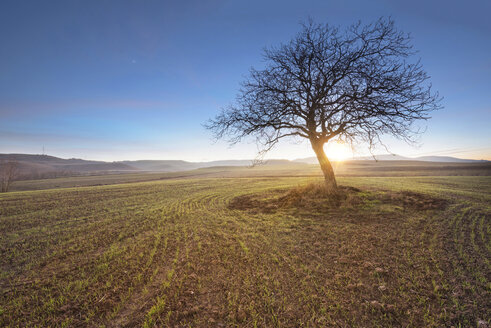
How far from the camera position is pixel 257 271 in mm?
3924

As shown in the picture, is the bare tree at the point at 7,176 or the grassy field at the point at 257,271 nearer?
the grassy field at the point at 257,271

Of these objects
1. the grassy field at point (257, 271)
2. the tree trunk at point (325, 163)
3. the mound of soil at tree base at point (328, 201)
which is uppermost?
the tree trunk at point (325, 163)

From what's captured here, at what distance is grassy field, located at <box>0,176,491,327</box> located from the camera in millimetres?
2787

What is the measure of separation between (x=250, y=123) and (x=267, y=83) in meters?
2.30

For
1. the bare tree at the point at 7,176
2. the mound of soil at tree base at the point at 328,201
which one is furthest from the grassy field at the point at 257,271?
the bare tree at the point at 7,176

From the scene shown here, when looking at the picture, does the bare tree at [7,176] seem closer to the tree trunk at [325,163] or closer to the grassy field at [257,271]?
the grassy field at [257,271]

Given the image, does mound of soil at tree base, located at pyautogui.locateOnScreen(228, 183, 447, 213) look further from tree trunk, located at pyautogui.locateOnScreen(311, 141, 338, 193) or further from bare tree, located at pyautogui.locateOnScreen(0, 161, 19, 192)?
bare tree, located at pyautogui.locateOnScreen(0, 161, 19, 192)

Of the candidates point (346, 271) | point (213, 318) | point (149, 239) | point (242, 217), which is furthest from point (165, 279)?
point (242, 217)

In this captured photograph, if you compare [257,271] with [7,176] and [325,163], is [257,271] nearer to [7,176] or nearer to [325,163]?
[325,163]

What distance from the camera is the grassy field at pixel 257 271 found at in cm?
279

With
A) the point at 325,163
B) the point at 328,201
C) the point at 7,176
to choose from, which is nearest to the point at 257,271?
the point at 328,201

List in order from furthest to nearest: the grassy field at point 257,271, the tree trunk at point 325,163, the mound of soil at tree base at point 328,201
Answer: the tree trunk at point 325,163 → the mound of soil at tree base at point 328,201 → the grassy field at point 257,271

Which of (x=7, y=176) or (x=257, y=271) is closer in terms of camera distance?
(x=257, y=271)

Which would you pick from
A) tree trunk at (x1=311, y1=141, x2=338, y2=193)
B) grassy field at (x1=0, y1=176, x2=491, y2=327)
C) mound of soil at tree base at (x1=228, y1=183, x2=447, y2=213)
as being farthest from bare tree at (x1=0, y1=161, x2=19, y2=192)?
tree trunk at (x1=311, y1=141, x2=338, y2=193)
